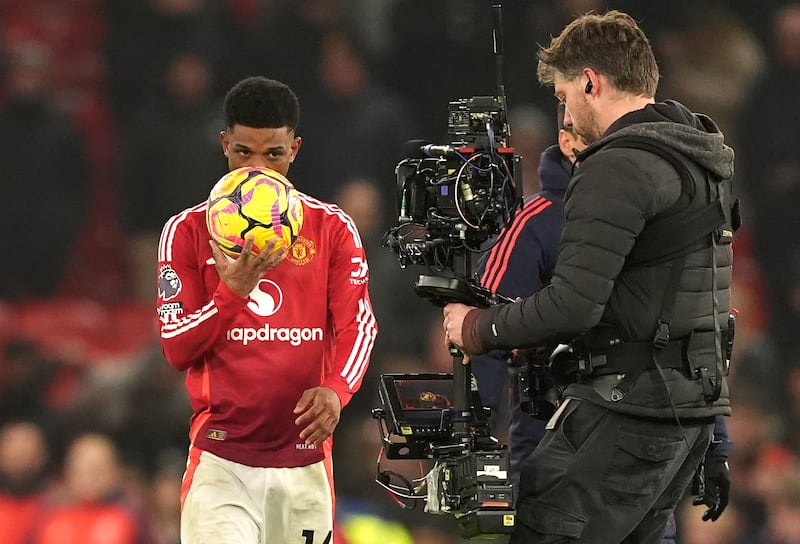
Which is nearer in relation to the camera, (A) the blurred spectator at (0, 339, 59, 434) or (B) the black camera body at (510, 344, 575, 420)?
(B) the black camera body at (510, 344, 575, 420)

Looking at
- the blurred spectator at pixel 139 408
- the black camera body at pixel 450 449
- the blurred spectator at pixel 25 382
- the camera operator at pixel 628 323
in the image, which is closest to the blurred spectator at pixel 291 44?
the blurred spectator at pixel 139 408

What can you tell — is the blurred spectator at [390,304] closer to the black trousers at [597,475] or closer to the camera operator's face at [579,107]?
the camera operator's face at [579,107]

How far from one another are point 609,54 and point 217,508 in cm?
170

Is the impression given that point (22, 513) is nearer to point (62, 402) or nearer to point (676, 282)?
point (62, 402)

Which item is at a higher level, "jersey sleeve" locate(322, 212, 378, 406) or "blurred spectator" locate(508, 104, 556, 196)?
"blurred spectator" locate(508, 104, 556, 196)

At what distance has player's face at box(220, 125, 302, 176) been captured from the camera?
12.7 ft

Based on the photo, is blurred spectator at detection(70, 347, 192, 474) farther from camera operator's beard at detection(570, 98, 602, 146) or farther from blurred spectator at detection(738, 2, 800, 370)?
camera operator's beard at detection(570, 98, 602, 146)

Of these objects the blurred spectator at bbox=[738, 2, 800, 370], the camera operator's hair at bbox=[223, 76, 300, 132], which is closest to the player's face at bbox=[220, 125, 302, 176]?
the camera operator's hair at bbox=[223, 76, 300, 132]

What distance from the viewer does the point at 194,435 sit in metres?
3.78

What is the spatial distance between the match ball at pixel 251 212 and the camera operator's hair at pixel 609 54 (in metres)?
0.87

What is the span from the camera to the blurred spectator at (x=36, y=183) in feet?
22.0

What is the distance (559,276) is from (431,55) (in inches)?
154

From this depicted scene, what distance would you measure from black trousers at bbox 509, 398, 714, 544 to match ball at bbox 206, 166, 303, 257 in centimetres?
95

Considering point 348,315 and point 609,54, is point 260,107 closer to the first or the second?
point 348,315
